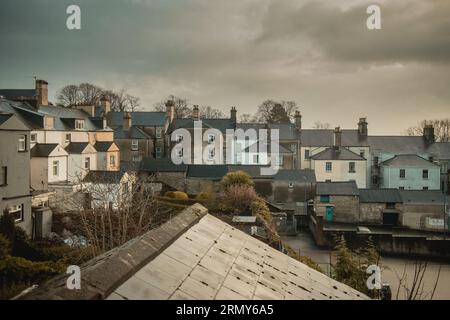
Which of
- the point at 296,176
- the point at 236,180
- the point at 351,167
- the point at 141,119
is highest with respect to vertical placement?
the point at 141,119

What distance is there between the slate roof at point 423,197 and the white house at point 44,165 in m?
30.7

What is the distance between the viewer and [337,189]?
4062cm

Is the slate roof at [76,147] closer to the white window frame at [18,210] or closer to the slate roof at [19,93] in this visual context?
the white window frame at [18,210]

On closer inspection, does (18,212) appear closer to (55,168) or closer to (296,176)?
(55,168)

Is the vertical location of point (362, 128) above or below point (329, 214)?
above

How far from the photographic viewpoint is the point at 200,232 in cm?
679

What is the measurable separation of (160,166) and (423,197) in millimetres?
25972

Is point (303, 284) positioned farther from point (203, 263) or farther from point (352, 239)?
point (352, 239)

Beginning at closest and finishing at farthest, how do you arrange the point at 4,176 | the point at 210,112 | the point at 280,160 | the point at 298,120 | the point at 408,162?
the point at 4,176
the point at 408,162
the point at 280,160
the point at 298,120
the point at 210,112

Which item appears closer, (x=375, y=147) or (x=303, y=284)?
(x=303, y=284)

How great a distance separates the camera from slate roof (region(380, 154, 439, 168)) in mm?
51250

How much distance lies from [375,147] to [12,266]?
5154 centimetres

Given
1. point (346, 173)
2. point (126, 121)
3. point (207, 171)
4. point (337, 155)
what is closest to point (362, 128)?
point (337, 155)
